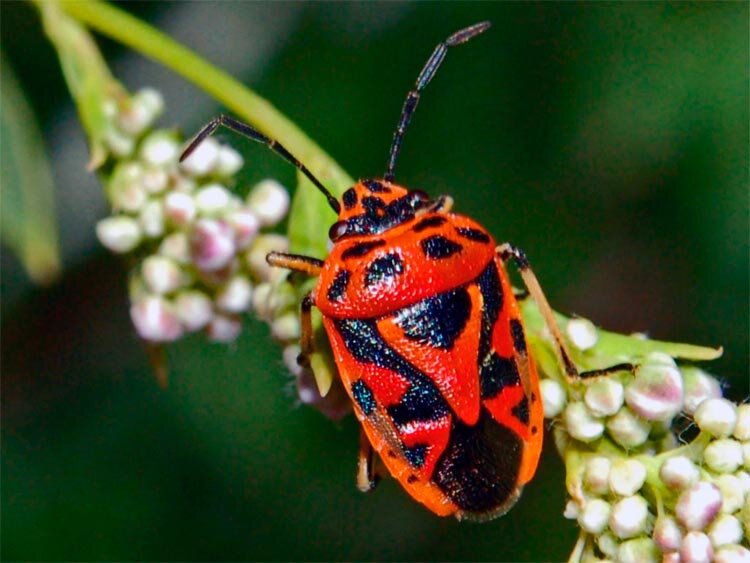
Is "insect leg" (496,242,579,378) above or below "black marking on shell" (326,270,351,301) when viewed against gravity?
below

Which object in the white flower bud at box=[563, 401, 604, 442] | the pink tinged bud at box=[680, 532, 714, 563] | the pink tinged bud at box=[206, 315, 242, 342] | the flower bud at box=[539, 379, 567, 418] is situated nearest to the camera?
the pink tinged bud at box=[680, 532, 714, 563]

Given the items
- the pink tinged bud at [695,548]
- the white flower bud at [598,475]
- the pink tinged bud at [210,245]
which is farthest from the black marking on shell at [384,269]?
the pink tinged bud at [695,548]

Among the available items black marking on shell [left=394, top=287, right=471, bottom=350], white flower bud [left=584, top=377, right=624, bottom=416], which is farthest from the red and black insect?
white flower bud [left=584, top=377, right=624, bottom=416]

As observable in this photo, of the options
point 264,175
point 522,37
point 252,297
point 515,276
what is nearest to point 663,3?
point 522,37

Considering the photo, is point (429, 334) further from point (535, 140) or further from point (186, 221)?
point (535, 140)

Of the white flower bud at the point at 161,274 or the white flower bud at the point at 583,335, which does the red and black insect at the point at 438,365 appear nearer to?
the white flower bud at the point at 583,335

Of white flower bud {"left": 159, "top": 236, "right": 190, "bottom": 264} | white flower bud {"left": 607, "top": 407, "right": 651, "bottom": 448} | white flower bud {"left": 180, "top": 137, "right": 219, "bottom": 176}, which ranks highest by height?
white flower bud {"left": 180, "top": 137, "right": 219, "bottom": 176}

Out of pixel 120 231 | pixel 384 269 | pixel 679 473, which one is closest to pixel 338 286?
pixel 384 269

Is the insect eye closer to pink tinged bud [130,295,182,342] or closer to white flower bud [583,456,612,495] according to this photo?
pink tinged bud [130,295,182,342]
